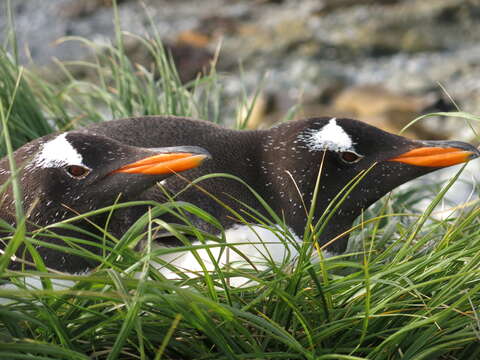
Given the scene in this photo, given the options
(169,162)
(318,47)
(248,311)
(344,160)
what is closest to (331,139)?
(344,160)

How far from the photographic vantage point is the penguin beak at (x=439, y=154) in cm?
255

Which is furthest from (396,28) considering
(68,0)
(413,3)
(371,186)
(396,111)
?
(371,186)

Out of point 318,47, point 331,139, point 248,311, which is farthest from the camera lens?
point 318,47

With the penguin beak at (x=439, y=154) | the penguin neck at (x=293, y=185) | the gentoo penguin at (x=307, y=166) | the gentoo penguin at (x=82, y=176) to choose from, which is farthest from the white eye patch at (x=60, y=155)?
the penguin beak at (x=439, y=154)

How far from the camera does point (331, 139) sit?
8.46ft

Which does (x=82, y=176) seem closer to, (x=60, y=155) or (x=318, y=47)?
(x=60, y=155)

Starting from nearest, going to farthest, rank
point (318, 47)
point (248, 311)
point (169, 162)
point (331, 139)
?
1. point (248, 311)
2. point (169, 162)
3. point (331, 139)
4. point (318, 47)

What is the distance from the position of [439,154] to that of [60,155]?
1295 mm

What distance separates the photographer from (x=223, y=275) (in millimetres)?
1898

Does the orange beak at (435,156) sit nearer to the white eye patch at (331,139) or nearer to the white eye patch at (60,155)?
the white eye patch at (331,139)

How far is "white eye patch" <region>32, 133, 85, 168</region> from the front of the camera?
2.35 m

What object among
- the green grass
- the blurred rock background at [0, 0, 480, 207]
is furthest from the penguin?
the blurred rock background at [0, 0, 480, 207]

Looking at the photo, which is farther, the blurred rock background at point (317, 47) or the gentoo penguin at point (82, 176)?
the blurred rock background at point (317, 47)

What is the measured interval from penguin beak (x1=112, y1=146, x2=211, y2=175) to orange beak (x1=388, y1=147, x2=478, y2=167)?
30.4 inches
